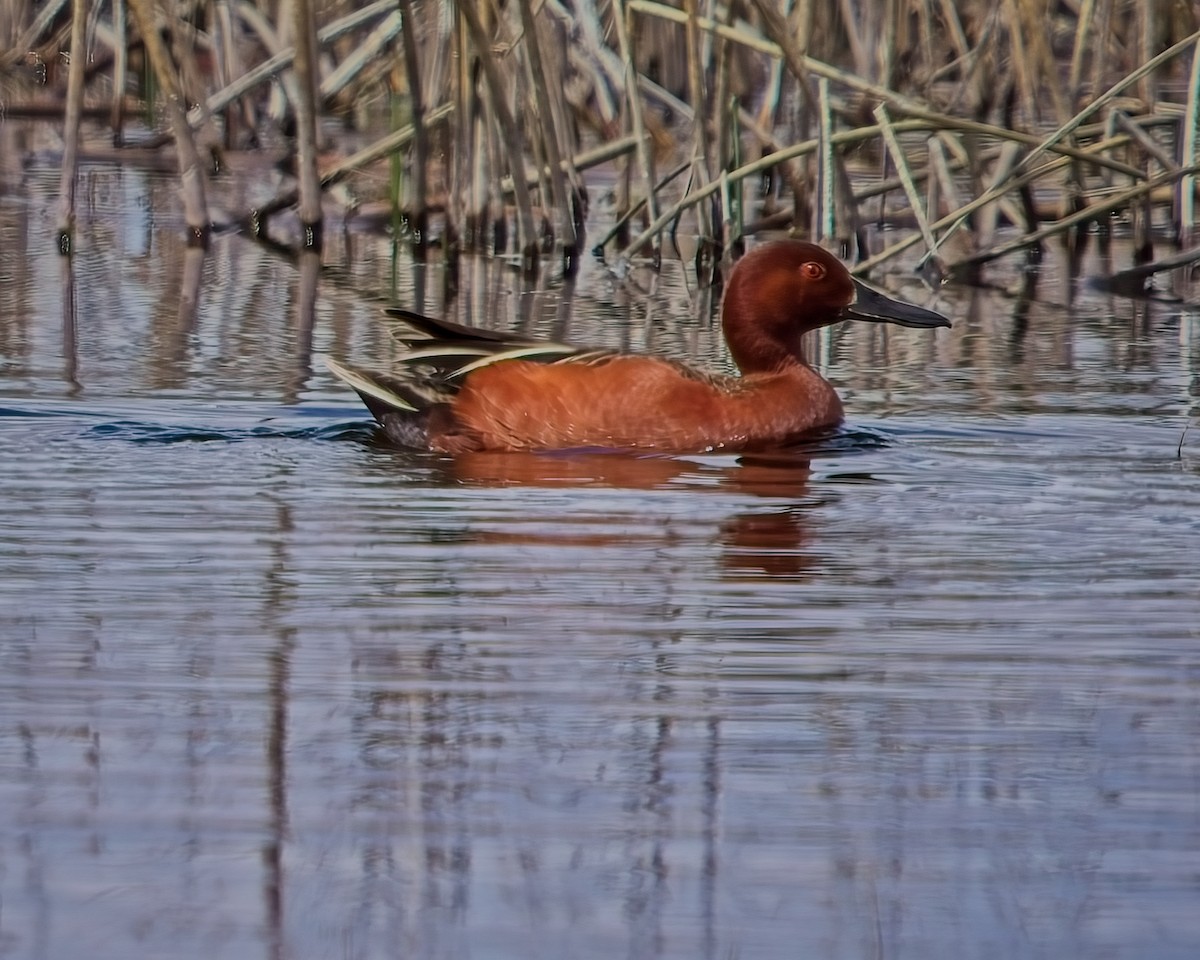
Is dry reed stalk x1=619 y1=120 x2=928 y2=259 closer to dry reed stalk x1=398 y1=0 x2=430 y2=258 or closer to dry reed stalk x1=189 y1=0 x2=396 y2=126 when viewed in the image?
dry reed stalk x1=398 y1=0 x2=430 y2=258

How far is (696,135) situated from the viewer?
10.4 metres

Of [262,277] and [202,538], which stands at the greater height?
[262,277]

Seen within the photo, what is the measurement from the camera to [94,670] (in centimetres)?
421

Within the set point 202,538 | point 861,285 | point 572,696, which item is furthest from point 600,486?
point 572,696

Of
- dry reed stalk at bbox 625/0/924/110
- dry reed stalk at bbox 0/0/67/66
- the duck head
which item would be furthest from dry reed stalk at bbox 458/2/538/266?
dry reed stalk at bbox 0/0/67/66

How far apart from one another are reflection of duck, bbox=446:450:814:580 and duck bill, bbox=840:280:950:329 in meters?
1.03

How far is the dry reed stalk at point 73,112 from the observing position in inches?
405

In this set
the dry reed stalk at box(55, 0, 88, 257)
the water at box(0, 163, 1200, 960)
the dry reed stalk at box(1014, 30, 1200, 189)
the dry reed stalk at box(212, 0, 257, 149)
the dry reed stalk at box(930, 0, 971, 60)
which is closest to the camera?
the water at box(0, 163, 1200, 960)

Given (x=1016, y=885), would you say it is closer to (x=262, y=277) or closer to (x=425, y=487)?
(x=425, y=487)

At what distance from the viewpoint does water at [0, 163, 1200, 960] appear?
123 inches

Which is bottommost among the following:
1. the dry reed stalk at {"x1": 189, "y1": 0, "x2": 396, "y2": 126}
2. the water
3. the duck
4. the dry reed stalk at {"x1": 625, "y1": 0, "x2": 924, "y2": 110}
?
the water

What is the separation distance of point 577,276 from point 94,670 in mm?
7075

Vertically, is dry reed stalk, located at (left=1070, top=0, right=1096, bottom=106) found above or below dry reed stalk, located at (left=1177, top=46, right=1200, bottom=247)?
above

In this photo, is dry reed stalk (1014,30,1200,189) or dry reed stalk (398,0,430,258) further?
dry reed stalk (398,0,430,258)
